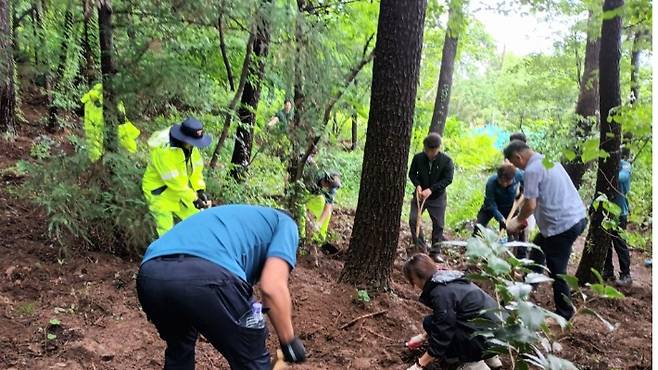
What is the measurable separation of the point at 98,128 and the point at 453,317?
397 centimetres

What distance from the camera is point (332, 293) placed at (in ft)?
17.0

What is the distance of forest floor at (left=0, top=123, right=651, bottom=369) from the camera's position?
Answer: 13.2 ft

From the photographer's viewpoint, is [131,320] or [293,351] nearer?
[293,351]

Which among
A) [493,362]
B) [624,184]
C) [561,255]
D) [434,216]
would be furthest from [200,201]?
[624,184]

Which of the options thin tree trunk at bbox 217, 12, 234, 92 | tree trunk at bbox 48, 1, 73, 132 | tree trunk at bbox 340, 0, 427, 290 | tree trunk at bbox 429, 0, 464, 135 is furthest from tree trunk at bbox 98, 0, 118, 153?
tree trunk at bbox 429, 0, 464, 135

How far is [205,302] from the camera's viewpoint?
248cm

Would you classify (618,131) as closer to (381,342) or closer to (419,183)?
(419,183)

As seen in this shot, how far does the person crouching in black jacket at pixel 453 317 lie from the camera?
3.80 metres

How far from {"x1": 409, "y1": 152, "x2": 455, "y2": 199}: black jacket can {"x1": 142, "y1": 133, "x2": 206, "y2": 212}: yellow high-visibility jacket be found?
3032 millimetres

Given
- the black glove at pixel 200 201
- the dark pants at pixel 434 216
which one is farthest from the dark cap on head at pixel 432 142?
the black glove at pixel 200 201

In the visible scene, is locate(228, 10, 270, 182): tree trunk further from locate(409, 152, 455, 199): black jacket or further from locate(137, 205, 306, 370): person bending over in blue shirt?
locate(137, 205, 306, 370): person bending over in blue shirt

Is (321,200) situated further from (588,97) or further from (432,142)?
(588,97)

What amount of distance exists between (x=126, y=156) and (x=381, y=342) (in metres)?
3.15

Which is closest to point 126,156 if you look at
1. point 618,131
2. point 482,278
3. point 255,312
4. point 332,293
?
point 332,293
